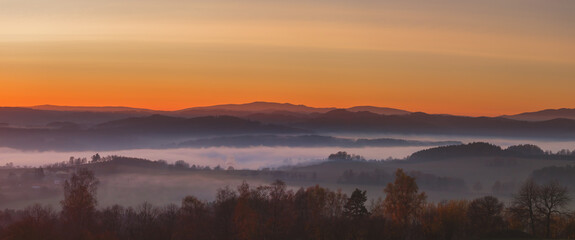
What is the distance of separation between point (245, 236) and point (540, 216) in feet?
150

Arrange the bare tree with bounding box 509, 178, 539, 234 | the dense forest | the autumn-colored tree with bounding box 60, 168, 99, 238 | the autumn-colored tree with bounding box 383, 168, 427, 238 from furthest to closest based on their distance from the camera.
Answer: the autumn-colored tree with bounding box 60, 168, 99, 238, the autumn-colored tree with bounding box 383, 168, 427, 238, the bare tree with bounding box 509, 178, 539, 234, the dense forest

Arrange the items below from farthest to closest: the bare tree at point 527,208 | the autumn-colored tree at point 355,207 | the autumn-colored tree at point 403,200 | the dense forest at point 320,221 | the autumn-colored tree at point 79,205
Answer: the autumn-colored tree at point 355,207
the autumn-colored tree at point 79,205
the autumn-colored tree at point 403,200
the bare tree at point 527,208
the dense forest at point 320,221

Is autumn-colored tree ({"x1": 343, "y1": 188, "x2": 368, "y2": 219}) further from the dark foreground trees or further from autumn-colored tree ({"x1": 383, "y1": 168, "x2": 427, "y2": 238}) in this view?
the dark foreground trees

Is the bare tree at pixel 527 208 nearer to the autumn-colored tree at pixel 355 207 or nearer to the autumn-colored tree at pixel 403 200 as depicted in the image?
the autumn-colored tree at pixel 403 200

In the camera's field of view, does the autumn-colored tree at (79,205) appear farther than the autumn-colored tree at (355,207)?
No

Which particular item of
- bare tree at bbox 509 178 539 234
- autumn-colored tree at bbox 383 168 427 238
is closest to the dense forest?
autumn-colored tree at bbox 383 168 427 238

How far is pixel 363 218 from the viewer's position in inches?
4754

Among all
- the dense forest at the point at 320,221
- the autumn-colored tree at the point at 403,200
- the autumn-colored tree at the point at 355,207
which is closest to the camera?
the dense forest at the point at 320,221

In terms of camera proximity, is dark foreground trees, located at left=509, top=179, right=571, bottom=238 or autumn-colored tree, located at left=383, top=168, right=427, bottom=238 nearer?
dark foreground trees, located at left=509, top=179, right=571, bottom=238

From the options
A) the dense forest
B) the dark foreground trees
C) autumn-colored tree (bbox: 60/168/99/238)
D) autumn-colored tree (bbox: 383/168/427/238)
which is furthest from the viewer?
autumn-colored tree (bbox: 60/168/99/238)

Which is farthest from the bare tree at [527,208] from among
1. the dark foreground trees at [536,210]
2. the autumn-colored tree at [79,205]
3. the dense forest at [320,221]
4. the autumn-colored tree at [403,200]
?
the autumn-colored tree at [79,205]

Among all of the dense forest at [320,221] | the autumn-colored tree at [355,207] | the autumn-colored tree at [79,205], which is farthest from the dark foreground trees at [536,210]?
the autumn-colored tree at [79,205]

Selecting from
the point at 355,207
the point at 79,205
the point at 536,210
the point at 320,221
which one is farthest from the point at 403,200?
the point at 79,205

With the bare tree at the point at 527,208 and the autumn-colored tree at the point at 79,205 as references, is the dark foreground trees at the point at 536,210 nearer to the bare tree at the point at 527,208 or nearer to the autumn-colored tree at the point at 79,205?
the bare tree at the point at 527,208
